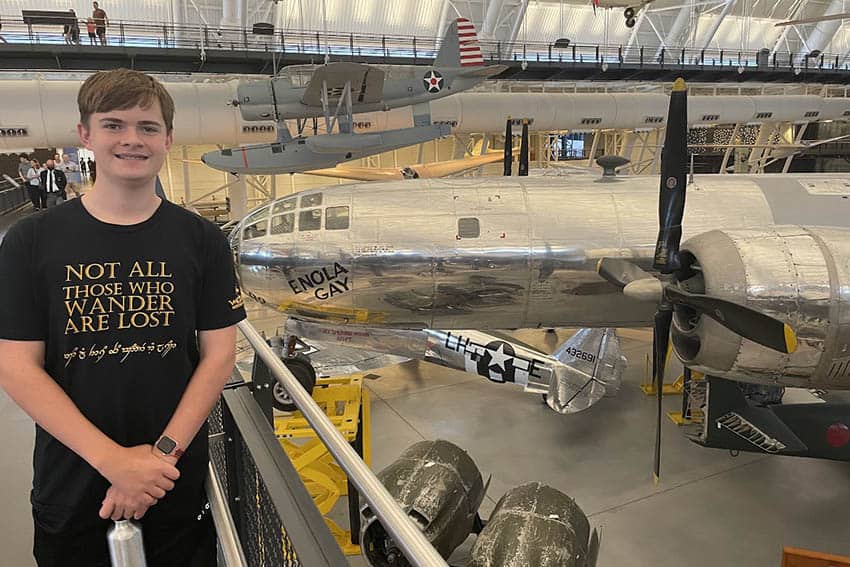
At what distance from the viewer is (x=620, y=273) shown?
8.02m

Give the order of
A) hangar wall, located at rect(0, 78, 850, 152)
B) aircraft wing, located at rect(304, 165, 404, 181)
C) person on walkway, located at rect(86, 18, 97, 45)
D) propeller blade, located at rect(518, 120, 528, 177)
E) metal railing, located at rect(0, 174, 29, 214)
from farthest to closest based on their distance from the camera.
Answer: metal railing, located at rect(0, 174, 29, 214) → aircraft wing, located at rect(304, 165, 404, 181) → person on walkway, located at rect(86, 18, 97, 45) → hangar wall, located at rect(0, 78, 850, 152) → propeller blade, located at rect(518, 120, 528, 177)

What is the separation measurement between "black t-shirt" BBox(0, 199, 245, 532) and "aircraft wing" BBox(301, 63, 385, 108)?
532 inches

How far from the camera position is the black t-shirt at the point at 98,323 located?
2.05 m

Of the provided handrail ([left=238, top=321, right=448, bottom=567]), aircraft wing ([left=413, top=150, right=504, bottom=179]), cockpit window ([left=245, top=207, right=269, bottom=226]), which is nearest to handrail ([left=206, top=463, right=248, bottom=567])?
handrail ([left=238, top=321, right=448, bottom=567])

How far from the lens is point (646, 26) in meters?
Answer: 41.6

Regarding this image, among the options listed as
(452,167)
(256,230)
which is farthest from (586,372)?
(452,167)

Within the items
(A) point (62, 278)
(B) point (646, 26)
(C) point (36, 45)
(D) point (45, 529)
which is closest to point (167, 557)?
(D) point (45, 529)

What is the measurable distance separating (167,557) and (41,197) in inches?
764

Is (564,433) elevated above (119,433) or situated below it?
below

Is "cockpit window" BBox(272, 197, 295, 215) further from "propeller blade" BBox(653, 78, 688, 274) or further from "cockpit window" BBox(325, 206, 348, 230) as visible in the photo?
"propeller blade" BBox(653, 78, 688, 274)

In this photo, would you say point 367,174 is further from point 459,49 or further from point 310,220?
point 310,220

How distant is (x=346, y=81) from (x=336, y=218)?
24.5ft

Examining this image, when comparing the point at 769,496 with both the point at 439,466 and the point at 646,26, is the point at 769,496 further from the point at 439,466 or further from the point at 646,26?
the point at 646,26

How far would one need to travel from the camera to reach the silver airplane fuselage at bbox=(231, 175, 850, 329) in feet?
30.2
